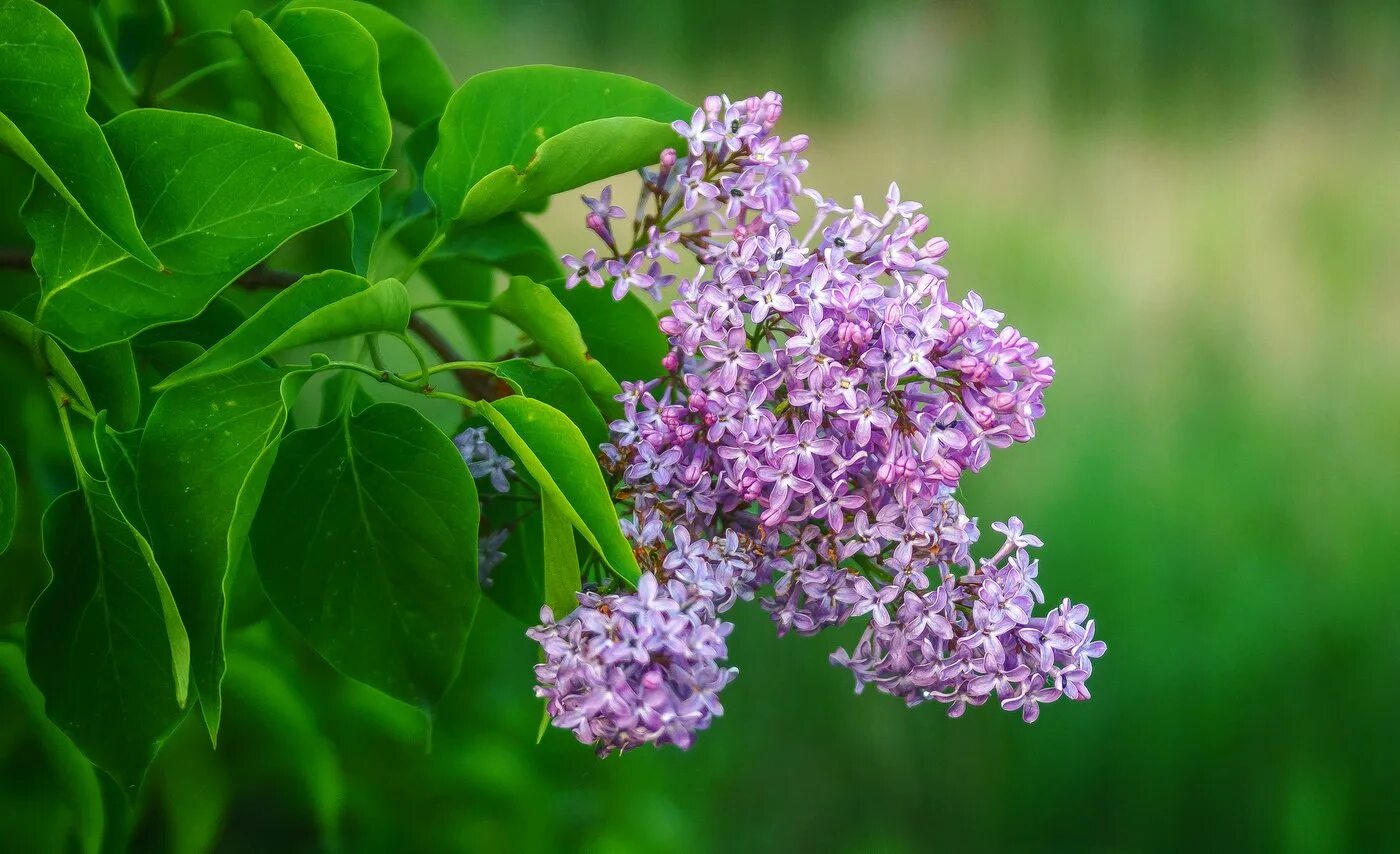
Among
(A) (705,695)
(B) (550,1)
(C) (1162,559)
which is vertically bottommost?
(A) (705,695)

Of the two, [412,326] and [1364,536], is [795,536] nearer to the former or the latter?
[412,326]

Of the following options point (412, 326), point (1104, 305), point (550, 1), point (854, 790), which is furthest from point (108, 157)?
point (550, 1)

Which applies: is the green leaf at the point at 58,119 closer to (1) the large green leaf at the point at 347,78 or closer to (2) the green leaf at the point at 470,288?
(1) the large green leaf at the point at 347,78

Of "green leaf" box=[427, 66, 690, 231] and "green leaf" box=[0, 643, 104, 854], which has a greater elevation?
"green leaf" box=[427, 66, 690, 231]

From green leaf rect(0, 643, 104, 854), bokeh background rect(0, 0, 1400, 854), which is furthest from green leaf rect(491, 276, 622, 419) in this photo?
bokeh background rect(0, 0, 1400, 854)

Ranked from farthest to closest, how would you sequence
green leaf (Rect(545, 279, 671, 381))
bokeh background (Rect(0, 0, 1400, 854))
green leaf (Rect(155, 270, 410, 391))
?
bokeh background (Rect(0, 0, 1400, 854)) < green leaf (Rect(545, 279, 671, 381)) < green leaf (Rect(155, 270, 410, 391))

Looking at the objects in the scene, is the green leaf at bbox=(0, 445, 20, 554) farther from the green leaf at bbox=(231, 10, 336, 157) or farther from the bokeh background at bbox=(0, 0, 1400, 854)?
the bokeh background at bbox=(0, 0, 1400, 854)

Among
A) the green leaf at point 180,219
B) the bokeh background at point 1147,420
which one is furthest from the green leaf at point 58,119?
the bokeh background at point 1147,420
